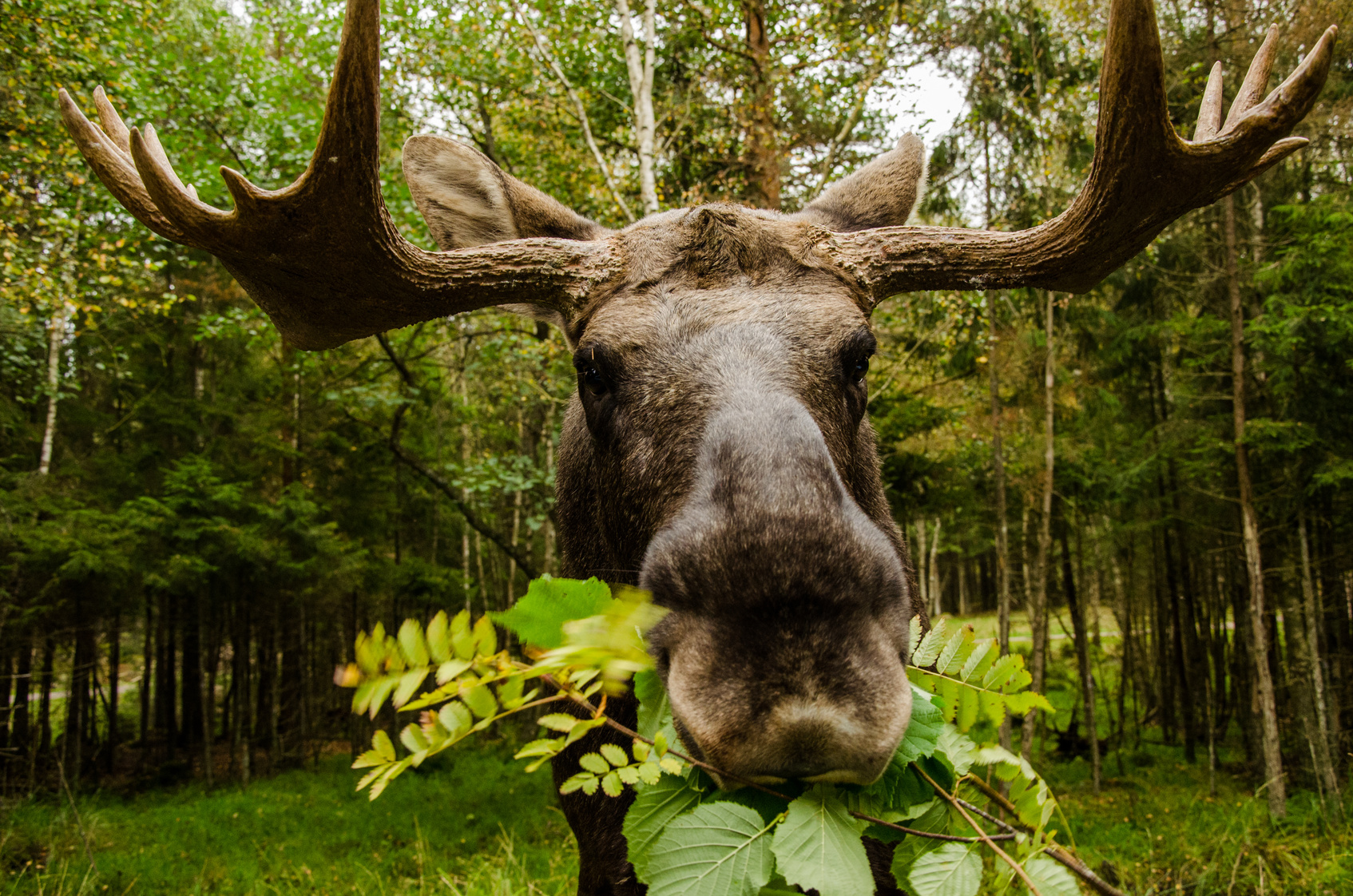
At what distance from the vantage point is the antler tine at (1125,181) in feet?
7.73

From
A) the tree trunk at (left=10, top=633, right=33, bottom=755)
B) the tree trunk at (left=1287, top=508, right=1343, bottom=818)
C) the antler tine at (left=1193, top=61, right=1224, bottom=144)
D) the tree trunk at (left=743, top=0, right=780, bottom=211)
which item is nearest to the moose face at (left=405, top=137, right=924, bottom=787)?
the antler tine at (left=1193, top=61, right=1224, bottom=144)

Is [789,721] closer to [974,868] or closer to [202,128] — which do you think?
[974,868]

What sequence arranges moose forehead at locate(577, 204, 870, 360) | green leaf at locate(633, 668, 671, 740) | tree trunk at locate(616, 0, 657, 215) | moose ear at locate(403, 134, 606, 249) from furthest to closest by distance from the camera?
tree trunk at locate(616, 0, 657, 215)
moose ear at locate(403, 134, 606, 249)
moose forehead at locate(577, 204, 870, 360)
green leaf at locate(633, 668, 671, 740)

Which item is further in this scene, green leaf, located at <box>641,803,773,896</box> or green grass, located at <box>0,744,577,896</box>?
green grass, located at <box>0,744,577,896</box>

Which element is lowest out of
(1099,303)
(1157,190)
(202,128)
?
(1157,190)

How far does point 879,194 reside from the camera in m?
3.46

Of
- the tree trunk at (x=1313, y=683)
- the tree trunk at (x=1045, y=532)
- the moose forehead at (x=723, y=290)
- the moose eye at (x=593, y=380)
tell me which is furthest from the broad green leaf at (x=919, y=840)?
the tree trunk at (x=1313, y=683)

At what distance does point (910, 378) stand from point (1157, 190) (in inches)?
471

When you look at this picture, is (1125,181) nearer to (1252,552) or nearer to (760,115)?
(760,115)

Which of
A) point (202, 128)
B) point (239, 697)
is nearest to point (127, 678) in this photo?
point (239, 697)

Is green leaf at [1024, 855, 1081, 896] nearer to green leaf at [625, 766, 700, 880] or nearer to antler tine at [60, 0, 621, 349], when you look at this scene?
green leaf at [625, 766, 700, 880]

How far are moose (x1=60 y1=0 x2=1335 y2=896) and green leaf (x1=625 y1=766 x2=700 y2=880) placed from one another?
13 centimetres

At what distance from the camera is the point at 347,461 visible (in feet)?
58.6

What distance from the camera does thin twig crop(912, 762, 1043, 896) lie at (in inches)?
47.6
